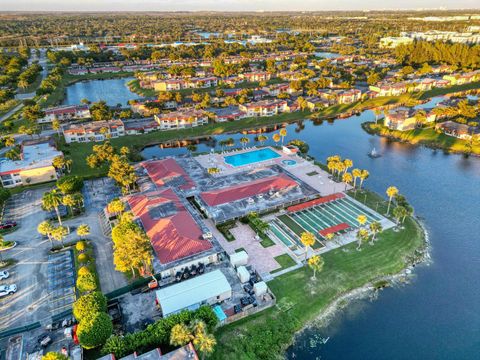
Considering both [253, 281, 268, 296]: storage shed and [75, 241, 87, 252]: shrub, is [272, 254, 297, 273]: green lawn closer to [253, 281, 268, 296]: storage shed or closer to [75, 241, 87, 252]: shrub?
[253, 281, 268, 296]: storage shed

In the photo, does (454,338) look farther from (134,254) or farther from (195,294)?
(134,254)

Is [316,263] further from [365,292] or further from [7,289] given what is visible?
[7,289]

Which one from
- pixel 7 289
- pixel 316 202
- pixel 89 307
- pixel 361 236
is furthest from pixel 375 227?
pixel 7 289

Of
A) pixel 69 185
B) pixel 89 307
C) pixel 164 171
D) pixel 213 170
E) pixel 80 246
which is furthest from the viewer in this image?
pixel 213 170

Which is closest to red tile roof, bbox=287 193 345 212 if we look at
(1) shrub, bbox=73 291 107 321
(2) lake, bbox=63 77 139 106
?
(1) shrub, bbox=73 291 107 321

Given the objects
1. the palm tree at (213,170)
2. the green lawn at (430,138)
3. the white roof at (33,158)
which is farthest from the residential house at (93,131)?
the green lawn at (430,138)

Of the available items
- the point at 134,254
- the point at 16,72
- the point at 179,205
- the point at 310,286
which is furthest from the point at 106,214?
the point at 16,72
